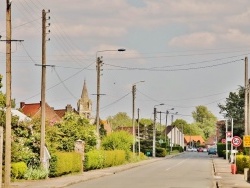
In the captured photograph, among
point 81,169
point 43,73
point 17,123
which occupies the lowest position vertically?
point 81,169

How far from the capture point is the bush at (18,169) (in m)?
36.2

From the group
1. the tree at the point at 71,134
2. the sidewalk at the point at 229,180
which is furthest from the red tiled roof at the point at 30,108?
the sidewalk at the point at 229,180

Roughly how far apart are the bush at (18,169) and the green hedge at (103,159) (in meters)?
13.8

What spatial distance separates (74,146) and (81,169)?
3.22 m

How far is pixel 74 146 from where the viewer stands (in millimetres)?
50500

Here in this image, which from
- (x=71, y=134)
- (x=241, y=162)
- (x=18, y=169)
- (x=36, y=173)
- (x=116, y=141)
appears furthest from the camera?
(x=116, y=141)

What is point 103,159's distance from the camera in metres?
57.9

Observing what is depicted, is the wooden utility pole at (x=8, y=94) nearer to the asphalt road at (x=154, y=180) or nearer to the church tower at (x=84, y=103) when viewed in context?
the asphalt road at (x=154, y=180)

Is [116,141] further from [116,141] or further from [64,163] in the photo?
[64,163]

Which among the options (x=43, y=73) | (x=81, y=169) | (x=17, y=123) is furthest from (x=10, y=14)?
(x=81, y=169)

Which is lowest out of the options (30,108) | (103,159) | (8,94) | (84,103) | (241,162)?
(103,159)

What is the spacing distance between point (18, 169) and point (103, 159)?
21.6 meters

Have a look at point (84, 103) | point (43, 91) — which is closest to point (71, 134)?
point (43, 91)

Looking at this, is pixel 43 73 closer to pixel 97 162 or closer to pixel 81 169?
pixel 81 169
